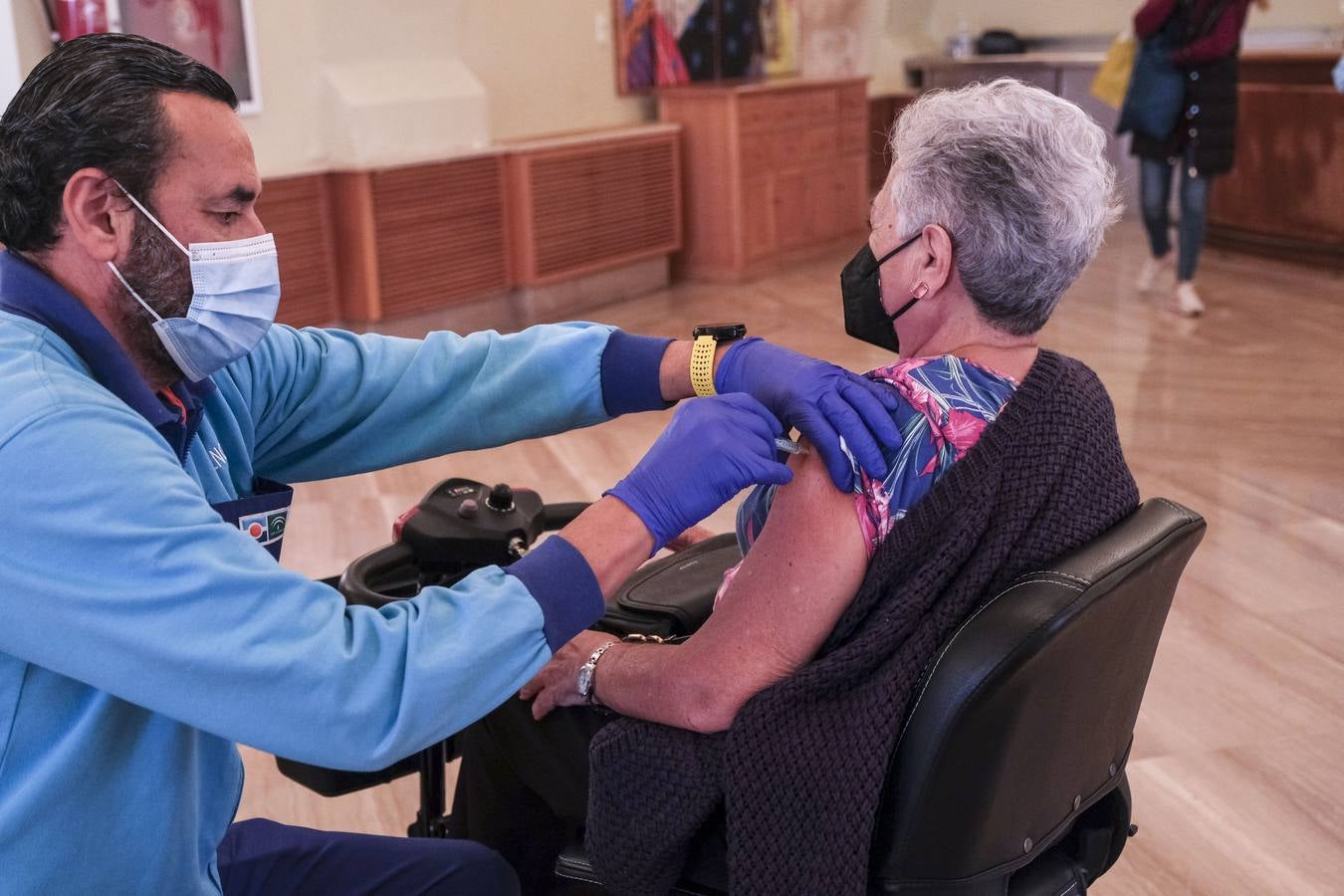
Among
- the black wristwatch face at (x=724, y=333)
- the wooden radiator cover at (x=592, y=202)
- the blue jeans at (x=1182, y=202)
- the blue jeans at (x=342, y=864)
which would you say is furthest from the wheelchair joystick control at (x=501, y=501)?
the blue jeans at (x=1182, y=202)

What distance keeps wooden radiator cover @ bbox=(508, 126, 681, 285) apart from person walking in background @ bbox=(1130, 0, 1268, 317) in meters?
2.36

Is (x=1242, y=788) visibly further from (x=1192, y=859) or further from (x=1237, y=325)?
(x=1237, y=325)

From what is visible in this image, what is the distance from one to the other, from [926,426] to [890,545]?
0.44 feet

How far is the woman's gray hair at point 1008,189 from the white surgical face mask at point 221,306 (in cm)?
68

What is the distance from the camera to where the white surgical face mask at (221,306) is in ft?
4.15

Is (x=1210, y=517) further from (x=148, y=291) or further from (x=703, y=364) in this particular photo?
(x=148, y=291)

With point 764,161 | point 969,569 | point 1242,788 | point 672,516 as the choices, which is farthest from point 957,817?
point 764,161

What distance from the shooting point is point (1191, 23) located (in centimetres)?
556

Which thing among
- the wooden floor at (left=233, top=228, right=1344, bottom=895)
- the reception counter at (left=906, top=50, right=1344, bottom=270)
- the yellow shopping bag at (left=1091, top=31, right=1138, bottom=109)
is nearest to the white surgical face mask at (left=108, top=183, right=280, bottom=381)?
the wooden floor at (left=233, top=228, right=1344, bottom=895)

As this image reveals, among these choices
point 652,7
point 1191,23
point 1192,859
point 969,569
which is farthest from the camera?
point 652,7

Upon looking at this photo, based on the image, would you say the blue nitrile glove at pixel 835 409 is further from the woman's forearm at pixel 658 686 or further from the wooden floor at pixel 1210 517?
the wooden floor at pixel 1210 517

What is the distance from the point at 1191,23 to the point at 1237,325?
4.28ft

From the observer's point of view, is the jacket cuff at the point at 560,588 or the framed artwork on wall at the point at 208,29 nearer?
the jacket cuff at the point at 560,588

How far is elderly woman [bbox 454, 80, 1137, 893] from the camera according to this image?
1257 millimetres
